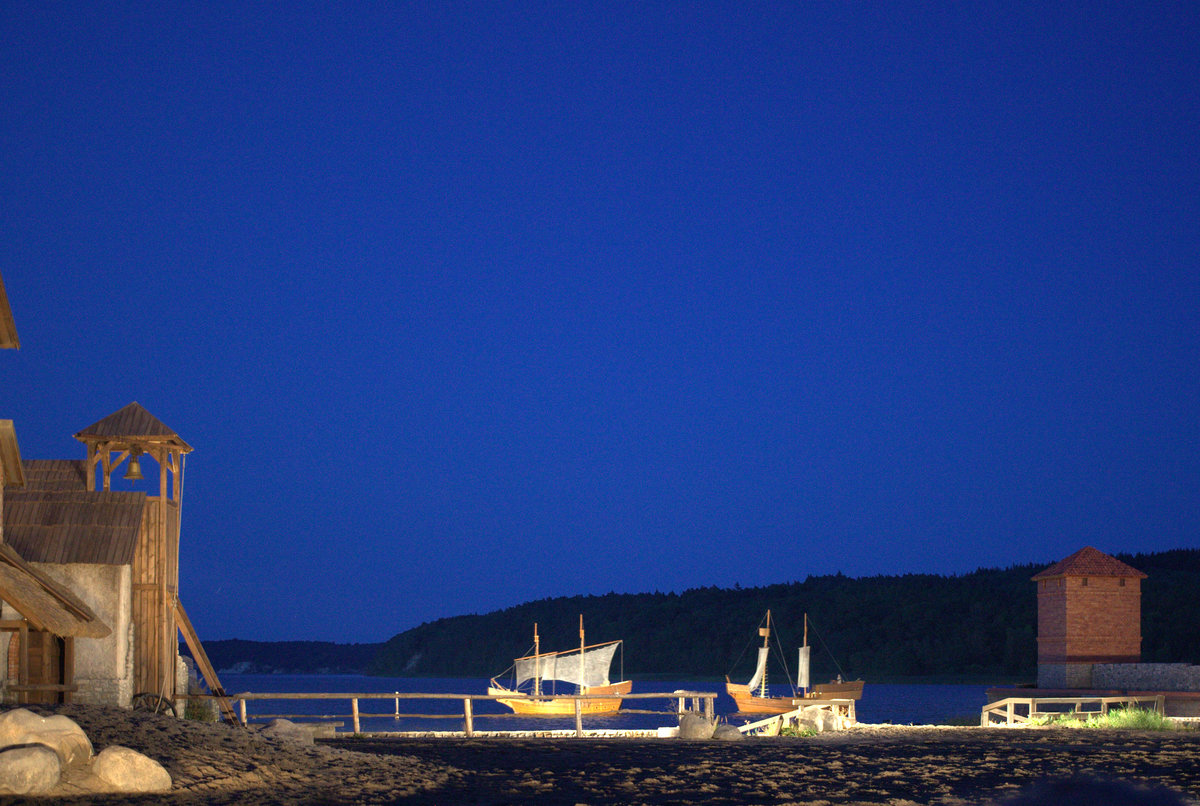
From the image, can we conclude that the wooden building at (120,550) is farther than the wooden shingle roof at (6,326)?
Yes

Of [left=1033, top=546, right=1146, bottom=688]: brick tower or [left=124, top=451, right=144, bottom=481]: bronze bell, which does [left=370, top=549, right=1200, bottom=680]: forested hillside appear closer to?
[left=1033, top=546, right=1146, bottom=688]: brick tower

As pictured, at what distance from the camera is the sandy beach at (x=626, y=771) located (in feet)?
41.4

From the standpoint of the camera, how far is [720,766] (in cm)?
1620

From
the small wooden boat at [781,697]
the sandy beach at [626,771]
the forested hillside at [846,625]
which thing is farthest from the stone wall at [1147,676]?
the forested hillside at [846,625]

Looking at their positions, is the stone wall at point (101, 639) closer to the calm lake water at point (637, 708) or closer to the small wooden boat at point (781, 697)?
the calm lake water at point (637, 708)

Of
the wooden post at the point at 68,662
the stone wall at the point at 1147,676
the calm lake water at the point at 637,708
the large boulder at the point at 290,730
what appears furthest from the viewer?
the calm lake water at the point at 637,708

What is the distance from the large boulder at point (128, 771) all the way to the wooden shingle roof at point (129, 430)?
521 inches

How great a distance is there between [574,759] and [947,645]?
125 metres

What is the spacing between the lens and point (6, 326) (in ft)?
65.5

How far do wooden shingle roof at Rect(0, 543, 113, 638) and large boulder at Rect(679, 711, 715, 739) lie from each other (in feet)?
35.4

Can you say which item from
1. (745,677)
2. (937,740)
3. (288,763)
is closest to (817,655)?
(745,677)

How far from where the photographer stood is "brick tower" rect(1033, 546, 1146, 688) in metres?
38.7

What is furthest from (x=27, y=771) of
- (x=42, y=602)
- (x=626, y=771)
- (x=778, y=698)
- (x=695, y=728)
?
(x=778, y=698)

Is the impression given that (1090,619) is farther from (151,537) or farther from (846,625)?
(846,625)
